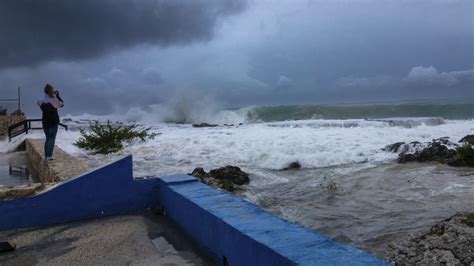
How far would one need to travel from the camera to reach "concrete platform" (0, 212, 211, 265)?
344 centimetres

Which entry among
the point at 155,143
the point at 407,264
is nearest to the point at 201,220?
the point at 407,264

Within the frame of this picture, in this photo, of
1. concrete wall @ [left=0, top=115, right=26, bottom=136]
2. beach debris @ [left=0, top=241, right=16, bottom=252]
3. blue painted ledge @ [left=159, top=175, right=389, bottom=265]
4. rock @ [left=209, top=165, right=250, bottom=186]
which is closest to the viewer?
blue painted ledge @ [left=159, top=175, right=389, bottom=265]

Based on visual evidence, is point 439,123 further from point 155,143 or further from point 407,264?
point 407,264

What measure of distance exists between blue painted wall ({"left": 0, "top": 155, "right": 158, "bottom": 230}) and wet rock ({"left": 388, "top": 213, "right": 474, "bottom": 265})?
107 inches

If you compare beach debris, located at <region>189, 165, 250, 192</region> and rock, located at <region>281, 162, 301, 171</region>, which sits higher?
beach debris, located at <region>189, 165, 250, 192</region>

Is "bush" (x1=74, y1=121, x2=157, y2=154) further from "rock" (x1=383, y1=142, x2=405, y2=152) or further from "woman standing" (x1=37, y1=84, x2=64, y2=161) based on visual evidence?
"rock" (x1=383, y1=142, x2=405, y2=152)

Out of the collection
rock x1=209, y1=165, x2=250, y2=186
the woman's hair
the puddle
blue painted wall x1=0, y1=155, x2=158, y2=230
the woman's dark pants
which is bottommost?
the puddle

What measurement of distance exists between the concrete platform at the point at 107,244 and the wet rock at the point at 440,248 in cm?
196

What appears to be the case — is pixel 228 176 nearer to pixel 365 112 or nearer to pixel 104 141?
pixel 104 141

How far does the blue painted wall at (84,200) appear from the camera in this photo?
4.36 m

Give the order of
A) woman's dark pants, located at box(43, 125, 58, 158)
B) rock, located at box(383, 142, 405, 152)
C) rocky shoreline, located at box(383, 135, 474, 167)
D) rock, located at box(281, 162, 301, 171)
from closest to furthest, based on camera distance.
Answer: woman's dark pants, located at box(43, 125, 58, 158) → rocky shoreline, located at box(383, 135, 474, 167) → rock, located at box(281, 162, 301, 171) → rock, located at box(383, 142, 405, 152)

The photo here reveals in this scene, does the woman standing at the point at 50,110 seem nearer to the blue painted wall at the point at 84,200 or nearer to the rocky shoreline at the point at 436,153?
the blue painted wall at the point at 84,200

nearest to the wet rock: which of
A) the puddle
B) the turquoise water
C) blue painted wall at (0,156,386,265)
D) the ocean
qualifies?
the ocean


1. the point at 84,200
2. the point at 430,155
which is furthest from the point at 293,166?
the point at 84,200
